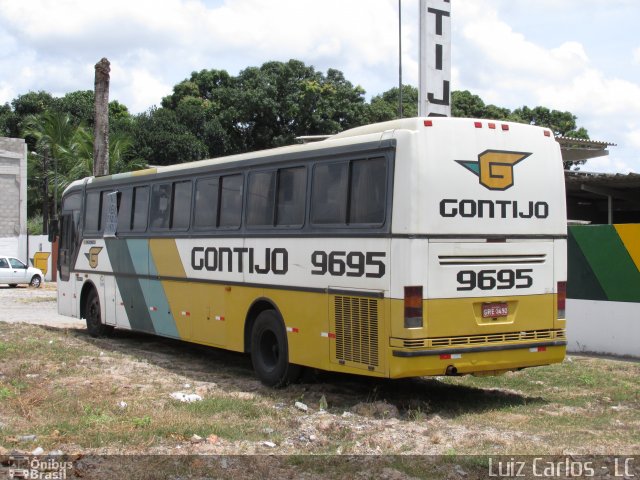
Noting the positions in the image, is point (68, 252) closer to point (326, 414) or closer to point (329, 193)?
A: point (329, 193)

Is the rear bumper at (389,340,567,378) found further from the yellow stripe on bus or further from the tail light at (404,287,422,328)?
the yellow stripe on bus

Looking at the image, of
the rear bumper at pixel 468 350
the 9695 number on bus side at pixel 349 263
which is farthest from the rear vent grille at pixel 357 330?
the rear bumper at pixel 468 350

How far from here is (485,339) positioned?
9.06m

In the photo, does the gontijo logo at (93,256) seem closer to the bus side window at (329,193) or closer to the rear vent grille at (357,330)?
the bus side window at (329,193)

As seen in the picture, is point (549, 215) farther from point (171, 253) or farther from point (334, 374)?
point (171, 253)

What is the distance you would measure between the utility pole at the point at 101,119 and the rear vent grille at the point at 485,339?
17905mm

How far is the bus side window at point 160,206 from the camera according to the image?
13242mm

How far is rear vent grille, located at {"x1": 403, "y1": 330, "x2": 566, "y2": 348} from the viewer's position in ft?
28.2

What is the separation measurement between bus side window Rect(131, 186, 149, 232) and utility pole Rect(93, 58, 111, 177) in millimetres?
10986

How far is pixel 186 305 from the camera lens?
41.8 ft

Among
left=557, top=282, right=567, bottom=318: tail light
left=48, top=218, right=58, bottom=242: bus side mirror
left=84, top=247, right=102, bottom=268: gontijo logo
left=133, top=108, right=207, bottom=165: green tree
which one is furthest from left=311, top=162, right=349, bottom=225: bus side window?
left=133, top=108, right=207, bottom=165: green tree

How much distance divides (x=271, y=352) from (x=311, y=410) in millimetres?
1926

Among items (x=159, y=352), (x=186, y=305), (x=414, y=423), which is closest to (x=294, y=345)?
(x=414, y=423)

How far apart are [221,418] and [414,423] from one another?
6.47ft
